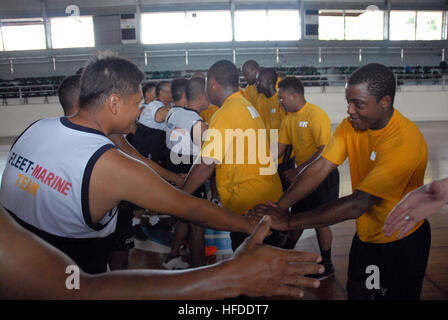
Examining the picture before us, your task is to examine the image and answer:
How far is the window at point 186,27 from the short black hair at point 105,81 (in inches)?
667

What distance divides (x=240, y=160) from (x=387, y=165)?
2.90ft

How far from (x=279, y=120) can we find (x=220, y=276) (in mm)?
3917

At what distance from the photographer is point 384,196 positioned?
5.47ft

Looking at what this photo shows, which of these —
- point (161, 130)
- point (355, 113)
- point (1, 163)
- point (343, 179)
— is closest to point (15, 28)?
point (1, 163)

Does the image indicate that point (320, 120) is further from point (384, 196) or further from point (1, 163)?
point (1, 163)

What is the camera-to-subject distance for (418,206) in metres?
1.20

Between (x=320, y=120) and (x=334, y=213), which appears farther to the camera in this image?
(x=320, y=120)

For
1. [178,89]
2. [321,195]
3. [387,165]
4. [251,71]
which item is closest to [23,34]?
[251,71]

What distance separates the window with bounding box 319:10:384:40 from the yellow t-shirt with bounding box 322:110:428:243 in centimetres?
1794

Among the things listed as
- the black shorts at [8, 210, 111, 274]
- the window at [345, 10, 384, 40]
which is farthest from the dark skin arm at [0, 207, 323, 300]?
the window at [345, 10, 384, 40]

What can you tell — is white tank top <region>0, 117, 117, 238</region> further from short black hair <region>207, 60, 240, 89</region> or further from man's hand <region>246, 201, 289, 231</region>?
short black hair <region>207, 60, 240, 89</region>

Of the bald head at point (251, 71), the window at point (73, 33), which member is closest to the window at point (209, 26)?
the window at point (73, 33)

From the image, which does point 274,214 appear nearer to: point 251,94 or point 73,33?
point 251,94
